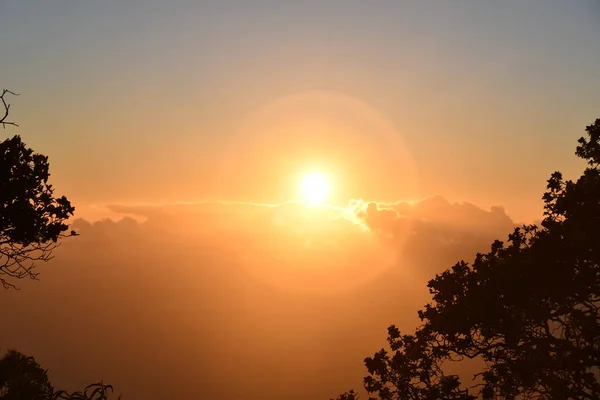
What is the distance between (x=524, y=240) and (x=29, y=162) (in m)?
17.5

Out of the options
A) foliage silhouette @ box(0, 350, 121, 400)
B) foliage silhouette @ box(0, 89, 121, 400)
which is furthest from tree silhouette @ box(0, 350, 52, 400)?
foliage silhouette @ box(0, 89, 121, 400)

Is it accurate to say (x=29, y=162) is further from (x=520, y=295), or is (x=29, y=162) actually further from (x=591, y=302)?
(x=591, y=302)

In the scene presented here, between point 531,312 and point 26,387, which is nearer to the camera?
point 26,387

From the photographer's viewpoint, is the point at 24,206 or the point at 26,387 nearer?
the point at 26,387

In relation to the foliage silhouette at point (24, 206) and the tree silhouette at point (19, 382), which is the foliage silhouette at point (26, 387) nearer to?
the tree silhouette at point (19, 382)

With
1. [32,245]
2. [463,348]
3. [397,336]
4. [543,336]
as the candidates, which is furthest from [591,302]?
[32,245]

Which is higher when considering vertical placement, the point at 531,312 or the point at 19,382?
the point at 531,312

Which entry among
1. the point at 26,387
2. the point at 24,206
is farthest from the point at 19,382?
the point at 24,206

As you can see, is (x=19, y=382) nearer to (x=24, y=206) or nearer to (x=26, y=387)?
(x=26, y=387)

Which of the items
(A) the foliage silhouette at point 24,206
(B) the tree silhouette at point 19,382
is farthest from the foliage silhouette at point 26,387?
(A) the foliage silhouette at point 24,206

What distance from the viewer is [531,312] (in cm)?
1434

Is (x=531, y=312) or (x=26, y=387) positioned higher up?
(x=531, y=312)

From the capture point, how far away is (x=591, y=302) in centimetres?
1381

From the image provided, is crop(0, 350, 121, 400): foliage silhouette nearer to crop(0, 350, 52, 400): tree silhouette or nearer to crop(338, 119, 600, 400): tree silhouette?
crop(0, 350, 52, 400): tree silhouette
